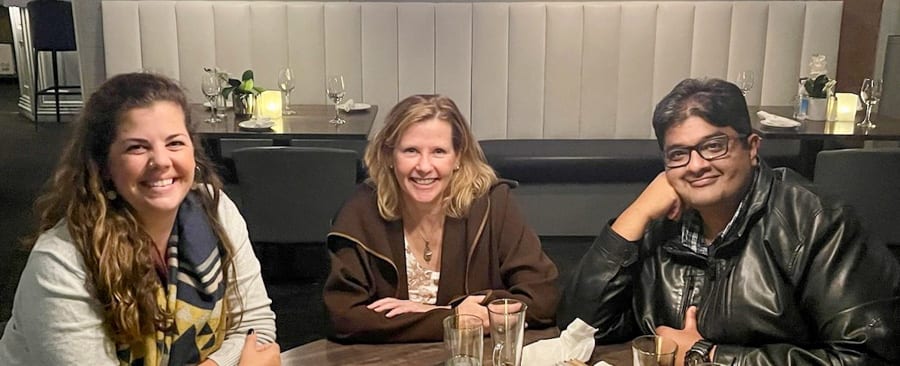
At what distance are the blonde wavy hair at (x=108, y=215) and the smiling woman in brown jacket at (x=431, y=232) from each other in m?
0.43

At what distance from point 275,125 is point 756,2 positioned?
2392 millimetres

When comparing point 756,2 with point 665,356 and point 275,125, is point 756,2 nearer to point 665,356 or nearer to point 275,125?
point 275,125

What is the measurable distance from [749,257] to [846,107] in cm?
242

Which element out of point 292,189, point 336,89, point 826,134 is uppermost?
point 336,89

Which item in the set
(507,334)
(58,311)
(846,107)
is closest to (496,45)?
(846,107)

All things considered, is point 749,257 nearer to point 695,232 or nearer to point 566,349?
point 695,232

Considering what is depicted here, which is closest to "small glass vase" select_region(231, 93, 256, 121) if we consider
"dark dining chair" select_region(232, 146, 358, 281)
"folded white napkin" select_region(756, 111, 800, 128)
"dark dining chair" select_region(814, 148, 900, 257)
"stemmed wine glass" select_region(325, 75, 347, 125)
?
"stemmed wine glass" select_region(325, 75, 347, 125)

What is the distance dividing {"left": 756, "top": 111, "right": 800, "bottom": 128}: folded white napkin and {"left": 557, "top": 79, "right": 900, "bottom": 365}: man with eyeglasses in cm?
214

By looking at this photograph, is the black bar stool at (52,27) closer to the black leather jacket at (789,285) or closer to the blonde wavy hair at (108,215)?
the blonde wavy hair at (108,215)

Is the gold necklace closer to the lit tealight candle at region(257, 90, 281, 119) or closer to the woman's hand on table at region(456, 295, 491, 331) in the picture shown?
the woman's hand on table at region(456, 295, 491, 331)

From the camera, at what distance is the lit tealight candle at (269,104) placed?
3707mm

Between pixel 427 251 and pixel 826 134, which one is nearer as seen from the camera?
pixel 427 251

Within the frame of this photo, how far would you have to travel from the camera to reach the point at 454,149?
1956mm

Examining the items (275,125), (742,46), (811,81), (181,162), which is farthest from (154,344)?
(742,46)
